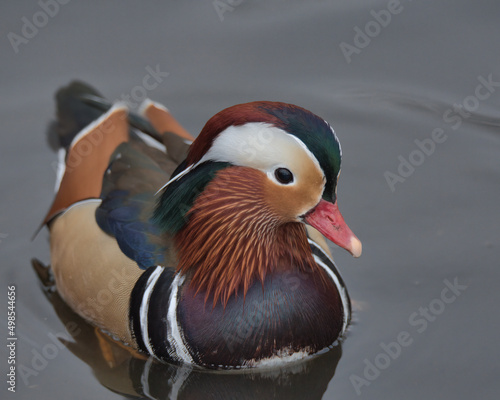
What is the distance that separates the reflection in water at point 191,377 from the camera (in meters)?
4.63

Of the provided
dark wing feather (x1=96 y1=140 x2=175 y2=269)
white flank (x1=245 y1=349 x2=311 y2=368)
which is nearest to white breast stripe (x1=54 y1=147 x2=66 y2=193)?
dark wing feather (x1=96 y1=140 x2=175 y2=269)

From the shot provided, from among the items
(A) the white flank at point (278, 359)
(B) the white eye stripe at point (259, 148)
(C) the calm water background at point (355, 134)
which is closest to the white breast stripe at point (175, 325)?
(C) the calm water background at point (355, 134)

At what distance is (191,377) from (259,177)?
1339 mm

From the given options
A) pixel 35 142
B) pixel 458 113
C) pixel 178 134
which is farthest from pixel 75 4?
pixel 458 113

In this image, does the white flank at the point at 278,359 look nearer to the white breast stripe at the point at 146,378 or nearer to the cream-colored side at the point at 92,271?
the white breast stripe at the point at 146,378

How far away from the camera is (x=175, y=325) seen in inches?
177

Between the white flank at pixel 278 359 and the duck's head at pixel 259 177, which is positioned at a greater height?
the duck's head at pixel 259 177

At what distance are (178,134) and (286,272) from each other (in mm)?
1427

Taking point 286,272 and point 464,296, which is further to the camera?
point 464,296

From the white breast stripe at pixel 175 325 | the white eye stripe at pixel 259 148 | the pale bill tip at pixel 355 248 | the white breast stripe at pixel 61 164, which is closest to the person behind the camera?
the white eye stripe at pixel 259 148

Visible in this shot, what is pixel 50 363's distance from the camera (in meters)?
4.92

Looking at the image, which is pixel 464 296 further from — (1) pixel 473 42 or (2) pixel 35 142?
(2) pixel 35 142

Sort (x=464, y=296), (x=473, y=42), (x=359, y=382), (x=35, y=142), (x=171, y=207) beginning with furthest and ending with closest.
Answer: (x=473, y=42), (x=35, y=142), (x=464, y=296), (x=359, y=382), (x=171, y=207)

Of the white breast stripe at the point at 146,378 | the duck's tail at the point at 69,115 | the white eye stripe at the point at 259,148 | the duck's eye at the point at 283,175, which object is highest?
the duck's tail at the point at 69,115
